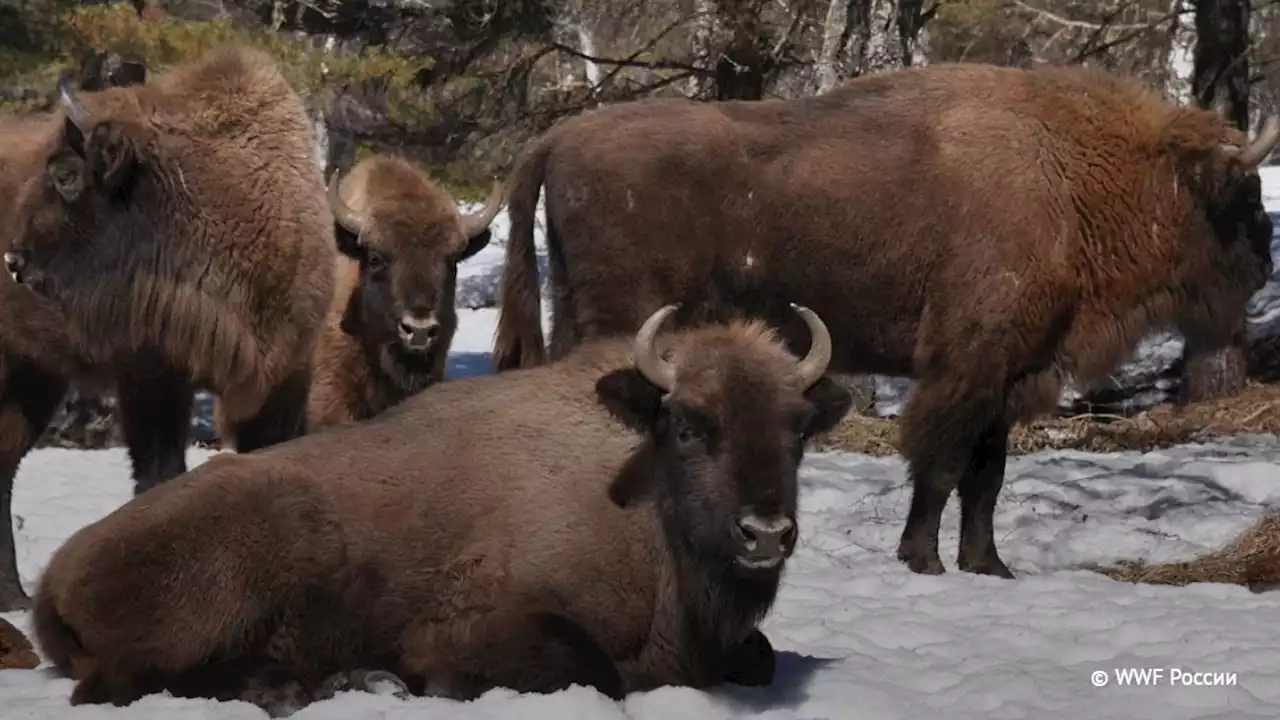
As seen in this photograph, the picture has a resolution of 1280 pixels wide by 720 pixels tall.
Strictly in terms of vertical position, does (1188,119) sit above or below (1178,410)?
above

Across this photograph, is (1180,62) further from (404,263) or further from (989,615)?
(989,615)

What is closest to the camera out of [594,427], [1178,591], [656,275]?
[594,427]

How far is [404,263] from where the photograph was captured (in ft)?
25.5

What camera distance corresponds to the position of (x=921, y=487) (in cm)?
760

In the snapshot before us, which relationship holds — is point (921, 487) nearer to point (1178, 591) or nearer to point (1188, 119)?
point (1178, 591)

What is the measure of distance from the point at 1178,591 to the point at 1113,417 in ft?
19.0

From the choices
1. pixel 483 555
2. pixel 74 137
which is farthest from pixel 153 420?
pixel 483 555

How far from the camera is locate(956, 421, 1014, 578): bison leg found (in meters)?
7.56

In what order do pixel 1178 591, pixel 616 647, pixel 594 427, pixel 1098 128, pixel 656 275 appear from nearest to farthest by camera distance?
pixel 616 647
pixel 594 427
pixel 1178 591
pixel 656 275
pixel 1098 128

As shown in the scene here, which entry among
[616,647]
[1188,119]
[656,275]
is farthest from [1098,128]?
[616,647]

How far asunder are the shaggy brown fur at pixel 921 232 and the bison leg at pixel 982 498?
0.4 inches

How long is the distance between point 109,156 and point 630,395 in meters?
3.00

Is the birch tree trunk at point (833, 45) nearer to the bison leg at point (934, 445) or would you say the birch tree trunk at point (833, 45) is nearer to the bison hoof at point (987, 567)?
the bison leg at point (934, 445)

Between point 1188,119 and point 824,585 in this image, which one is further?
point 1188,119
